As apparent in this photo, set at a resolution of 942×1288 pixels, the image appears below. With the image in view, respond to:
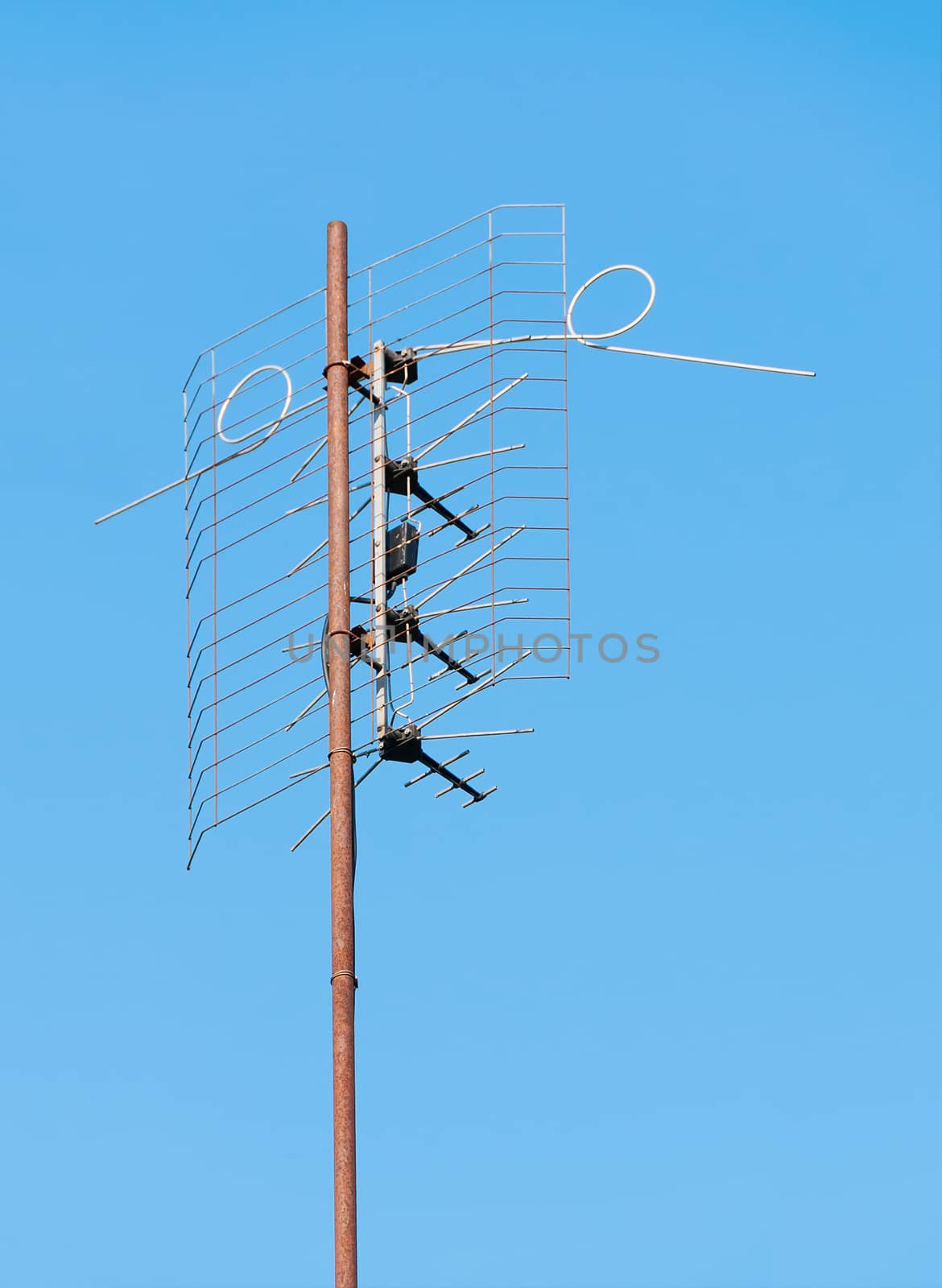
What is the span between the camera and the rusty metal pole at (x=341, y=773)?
12547mm

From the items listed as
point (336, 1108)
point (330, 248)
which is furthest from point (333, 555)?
point (336, 1108)

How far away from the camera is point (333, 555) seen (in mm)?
14297

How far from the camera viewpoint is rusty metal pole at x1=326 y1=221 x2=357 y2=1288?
12.5 m

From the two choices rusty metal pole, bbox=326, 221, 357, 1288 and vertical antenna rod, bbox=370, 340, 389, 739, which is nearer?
rusty metal pole, bbox=326, 221, 357, 1288

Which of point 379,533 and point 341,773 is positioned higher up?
point 379,533

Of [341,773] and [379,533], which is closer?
[341,773]

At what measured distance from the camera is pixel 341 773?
13773 mm

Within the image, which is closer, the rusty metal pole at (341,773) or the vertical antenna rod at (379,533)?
the rusty metal pole at (341,773)

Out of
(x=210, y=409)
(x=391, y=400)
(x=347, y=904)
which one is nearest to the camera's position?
(x=347, y=904)

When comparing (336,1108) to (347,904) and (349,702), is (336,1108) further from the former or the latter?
(349,702)

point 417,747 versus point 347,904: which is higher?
point 417,747

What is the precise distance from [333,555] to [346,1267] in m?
3.88

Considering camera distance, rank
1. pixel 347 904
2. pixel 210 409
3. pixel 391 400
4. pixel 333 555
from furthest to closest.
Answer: pixel 210 409, pixel 391 400, pixel 333 555, pixel 347 904

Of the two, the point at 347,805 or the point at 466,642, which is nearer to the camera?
the point at 347,805
